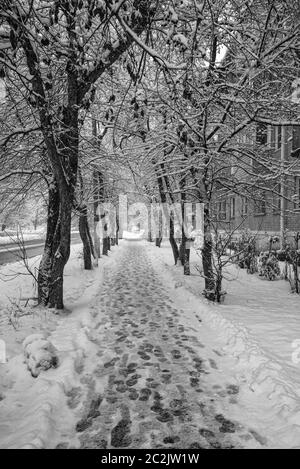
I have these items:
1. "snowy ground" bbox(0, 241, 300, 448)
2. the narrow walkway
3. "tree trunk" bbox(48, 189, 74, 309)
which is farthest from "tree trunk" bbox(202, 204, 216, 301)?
"tree trunk" bbox(48, 189, 74, 309)

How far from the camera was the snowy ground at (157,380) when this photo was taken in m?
3.50

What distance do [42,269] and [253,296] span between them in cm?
608

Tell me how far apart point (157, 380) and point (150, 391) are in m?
0.32

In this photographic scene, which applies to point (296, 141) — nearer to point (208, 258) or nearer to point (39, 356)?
point (208, 258)

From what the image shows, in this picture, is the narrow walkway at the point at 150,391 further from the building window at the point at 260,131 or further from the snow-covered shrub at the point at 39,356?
the building window at the point at 260,131

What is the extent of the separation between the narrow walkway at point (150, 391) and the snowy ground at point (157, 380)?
0.01 metres

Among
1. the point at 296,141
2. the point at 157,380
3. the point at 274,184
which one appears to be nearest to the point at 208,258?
the point at 157,380

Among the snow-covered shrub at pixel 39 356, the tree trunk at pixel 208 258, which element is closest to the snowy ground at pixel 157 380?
the snow-covered shrub at pixel 39 356

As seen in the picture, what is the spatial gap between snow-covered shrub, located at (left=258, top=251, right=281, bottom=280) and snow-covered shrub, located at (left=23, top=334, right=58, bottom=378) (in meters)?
9.61

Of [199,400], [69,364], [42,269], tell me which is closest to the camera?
[199,400]

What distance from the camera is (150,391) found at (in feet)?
14.6
